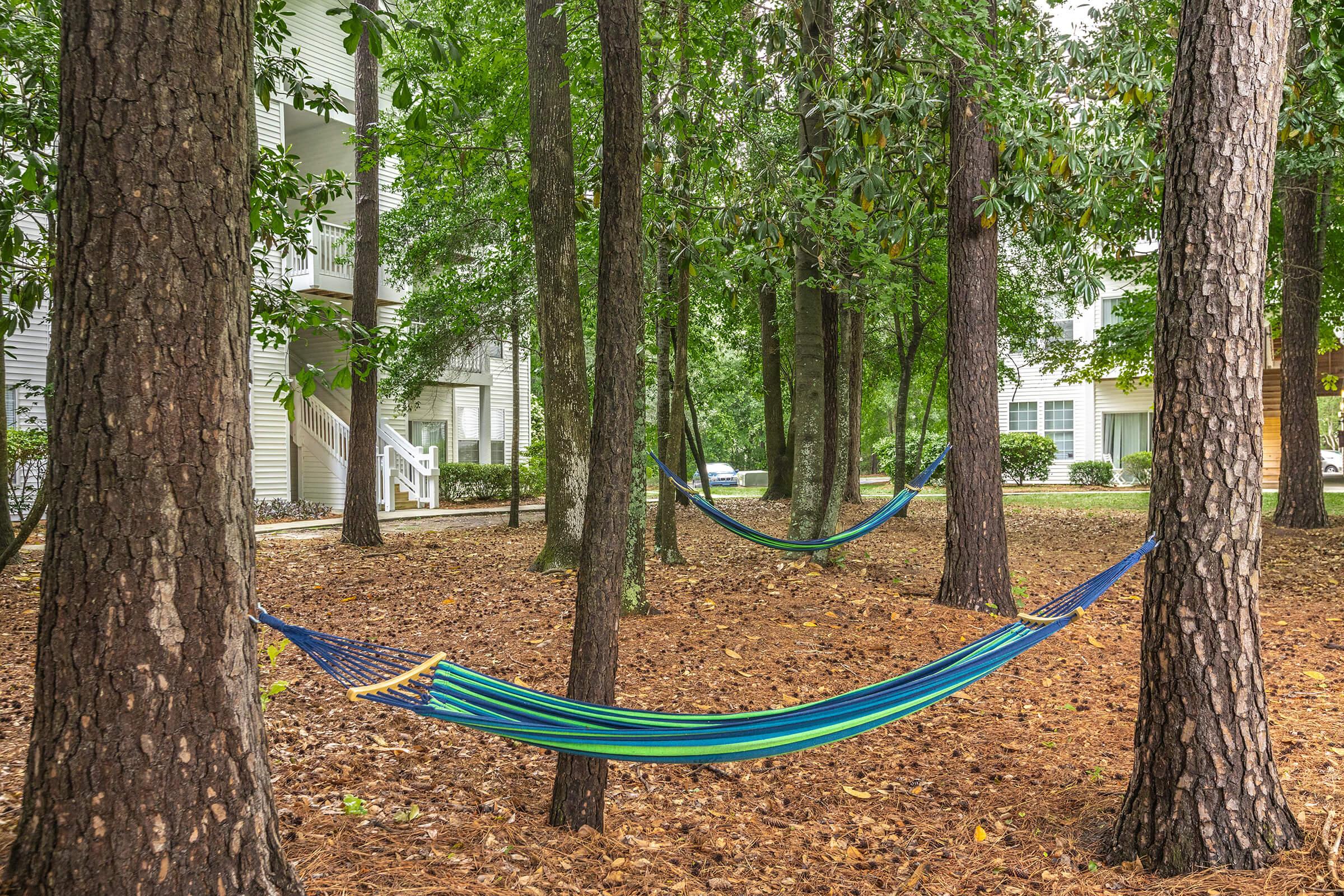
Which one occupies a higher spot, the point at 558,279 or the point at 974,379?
the point at 558,279

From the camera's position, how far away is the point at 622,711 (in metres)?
2.47

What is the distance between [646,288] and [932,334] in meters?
7.06

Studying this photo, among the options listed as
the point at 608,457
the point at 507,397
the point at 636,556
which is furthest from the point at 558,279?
the point at 507,397

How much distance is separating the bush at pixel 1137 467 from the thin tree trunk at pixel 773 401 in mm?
9113

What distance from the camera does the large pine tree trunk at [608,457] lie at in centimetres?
287

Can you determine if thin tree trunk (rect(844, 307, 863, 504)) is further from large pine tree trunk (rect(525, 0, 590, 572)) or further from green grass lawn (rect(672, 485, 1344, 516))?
large pine tree trunk (rect(525, 0, 590, 572))

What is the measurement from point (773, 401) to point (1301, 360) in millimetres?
6924

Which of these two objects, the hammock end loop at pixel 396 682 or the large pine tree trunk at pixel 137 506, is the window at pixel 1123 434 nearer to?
the hammock end loop at pixel 396 682

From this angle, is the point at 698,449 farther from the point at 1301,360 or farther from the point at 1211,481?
the point at 1211,481

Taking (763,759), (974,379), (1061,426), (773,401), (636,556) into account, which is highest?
(773,401)

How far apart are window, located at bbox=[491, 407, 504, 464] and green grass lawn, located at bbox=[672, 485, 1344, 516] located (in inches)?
189

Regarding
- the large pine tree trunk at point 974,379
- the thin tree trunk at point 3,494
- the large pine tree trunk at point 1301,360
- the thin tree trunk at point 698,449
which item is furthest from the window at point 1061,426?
the thin tree trunk at point 3,494

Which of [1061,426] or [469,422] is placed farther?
[1061,426]

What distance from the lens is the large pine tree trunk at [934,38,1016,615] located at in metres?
5.80
